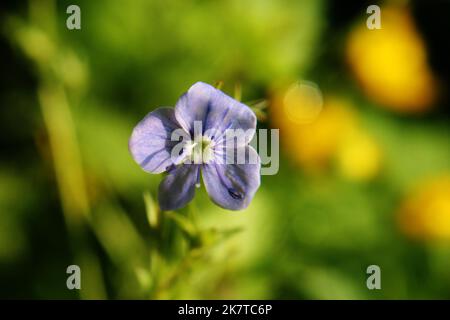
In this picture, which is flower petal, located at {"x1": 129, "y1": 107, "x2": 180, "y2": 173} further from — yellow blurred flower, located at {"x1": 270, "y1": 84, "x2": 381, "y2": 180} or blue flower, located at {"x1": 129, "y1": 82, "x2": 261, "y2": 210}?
yellow blurred flower, located at {"x1": 270, "y1": 84, "x2": 381, "y2": 180}

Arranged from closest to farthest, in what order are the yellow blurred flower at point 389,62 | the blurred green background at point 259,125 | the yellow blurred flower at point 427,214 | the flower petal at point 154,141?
the flower petal at point 154,141, the blurred green background at point 259,125, the yellow blurred flower at point 427,214, the yellow blurred flower at point 389,62

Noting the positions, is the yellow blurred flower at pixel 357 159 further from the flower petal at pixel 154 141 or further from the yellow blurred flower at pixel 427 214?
the flower petal at pixel 154 141

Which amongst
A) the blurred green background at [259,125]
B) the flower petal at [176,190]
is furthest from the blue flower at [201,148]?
the blurred green background at [259,125]

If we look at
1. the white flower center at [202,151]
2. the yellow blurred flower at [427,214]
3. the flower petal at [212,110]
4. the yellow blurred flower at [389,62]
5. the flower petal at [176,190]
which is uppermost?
the yellow blurred flower at [389,62]

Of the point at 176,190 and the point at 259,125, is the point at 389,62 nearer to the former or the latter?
the point at 259,125

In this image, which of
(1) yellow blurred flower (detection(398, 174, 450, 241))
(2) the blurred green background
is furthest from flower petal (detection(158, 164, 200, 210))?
(1) yellow blurred flower (detection(398, 174, 450, 241))

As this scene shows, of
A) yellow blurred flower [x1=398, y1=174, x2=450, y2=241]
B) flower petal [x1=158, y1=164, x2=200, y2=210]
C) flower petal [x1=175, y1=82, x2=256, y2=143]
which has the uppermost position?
flower petal [x1=175, y1=82, x2=256, y2=143]

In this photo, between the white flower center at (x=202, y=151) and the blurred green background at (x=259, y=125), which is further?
the blurred green background at (x=259, y=125)
